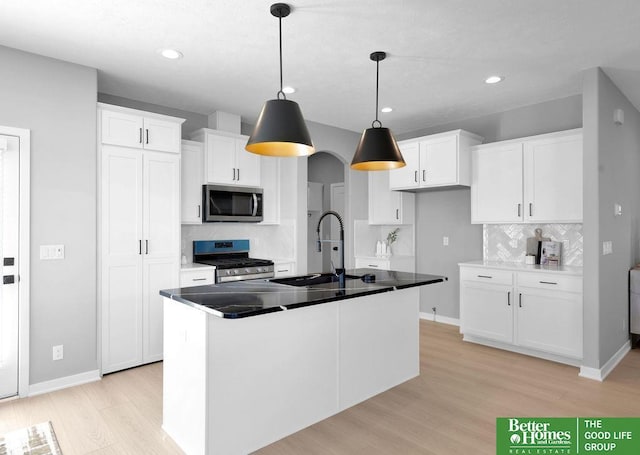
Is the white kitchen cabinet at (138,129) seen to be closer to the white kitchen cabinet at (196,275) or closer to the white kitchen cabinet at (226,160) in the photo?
the white kitchen cabinet at (226,160)

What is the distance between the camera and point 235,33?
284 centimetres

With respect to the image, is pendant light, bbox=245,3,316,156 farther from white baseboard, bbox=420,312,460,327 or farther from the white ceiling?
white baseboard, bbox=420,312,460,327

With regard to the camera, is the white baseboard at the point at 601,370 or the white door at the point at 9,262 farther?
the white baseboard at the point at 601,370

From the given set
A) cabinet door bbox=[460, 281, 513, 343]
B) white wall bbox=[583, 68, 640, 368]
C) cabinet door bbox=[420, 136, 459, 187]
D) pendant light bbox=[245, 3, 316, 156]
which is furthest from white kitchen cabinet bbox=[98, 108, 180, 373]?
white wall bbox=[583, 68, 640, 368]

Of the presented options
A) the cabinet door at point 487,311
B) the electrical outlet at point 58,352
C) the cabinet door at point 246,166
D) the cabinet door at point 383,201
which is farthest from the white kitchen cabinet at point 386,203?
the electrical outlet at point 58,352

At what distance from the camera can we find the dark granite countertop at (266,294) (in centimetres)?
209

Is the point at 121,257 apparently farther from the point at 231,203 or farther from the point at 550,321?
the point at 550,321

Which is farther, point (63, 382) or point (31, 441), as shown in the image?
point (63, 382)

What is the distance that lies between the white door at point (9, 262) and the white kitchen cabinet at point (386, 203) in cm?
413

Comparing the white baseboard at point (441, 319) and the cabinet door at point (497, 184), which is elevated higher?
the cabinet door at point (497, 184)

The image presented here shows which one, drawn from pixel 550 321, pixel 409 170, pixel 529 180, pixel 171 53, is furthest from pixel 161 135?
pixel 550 321

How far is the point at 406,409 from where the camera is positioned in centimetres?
290

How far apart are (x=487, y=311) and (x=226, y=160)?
333 centimetres

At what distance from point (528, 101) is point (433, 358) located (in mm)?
2975
